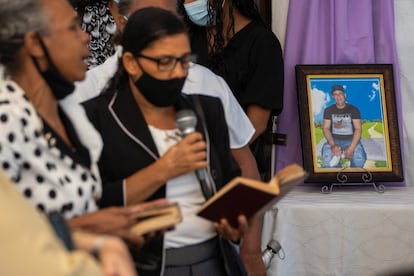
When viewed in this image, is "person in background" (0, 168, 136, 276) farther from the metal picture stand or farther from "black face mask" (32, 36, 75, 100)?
the metal picture stand

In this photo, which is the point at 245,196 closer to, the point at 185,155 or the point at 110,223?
the point at 185,155

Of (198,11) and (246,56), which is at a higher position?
(198,11)

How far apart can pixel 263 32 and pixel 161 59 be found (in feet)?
5.12

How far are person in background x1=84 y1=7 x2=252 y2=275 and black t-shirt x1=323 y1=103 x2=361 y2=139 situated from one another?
1545 mm

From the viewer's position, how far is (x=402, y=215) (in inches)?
132

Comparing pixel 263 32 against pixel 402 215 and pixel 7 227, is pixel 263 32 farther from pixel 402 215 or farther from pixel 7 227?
pixel 7 227

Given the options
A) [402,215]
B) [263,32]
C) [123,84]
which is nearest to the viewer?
[123,84]

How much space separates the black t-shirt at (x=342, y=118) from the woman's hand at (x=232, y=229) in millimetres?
1620

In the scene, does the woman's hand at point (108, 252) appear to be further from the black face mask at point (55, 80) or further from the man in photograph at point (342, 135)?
the man in photograph at point (342, 135)

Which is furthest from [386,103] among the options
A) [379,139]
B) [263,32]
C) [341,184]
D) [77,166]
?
[77,166]

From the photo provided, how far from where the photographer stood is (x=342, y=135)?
3756 mm

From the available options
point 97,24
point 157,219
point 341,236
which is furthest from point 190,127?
point 97,24

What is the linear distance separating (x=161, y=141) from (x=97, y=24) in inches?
72.3

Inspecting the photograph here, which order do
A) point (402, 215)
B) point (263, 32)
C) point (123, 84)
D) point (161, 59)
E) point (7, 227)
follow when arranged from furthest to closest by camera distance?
point (263, 32) < point (402, 215) < point (123, 84) < point (161, 59) < point (7, 227)
